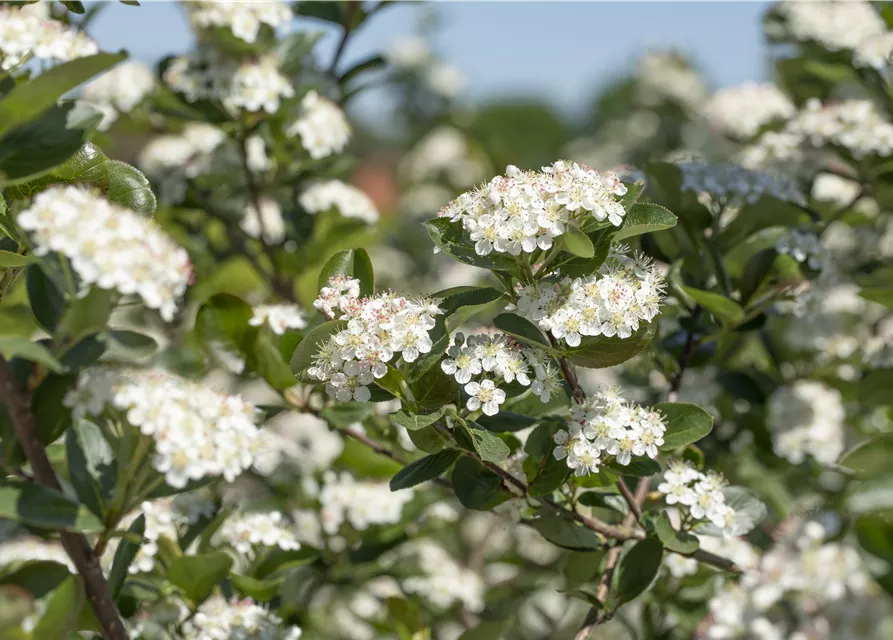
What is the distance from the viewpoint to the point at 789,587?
4.45ft

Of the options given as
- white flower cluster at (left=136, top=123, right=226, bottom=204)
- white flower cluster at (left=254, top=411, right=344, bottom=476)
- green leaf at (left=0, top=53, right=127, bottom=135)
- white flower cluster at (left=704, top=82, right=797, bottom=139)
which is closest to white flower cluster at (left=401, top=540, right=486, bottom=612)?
white flower cluster at (left=254, top=411, right=344, bottom=476)

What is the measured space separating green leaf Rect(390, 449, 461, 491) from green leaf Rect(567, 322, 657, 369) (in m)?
0.19

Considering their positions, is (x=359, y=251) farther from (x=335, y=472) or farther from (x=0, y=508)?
(x=335, y=472)

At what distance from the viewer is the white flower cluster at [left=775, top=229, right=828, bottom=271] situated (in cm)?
143

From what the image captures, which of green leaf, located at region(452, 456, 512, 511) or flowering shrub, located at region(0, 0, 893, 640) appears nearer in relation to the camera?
flowering shrub, located at region(0, 0, 893, 640)

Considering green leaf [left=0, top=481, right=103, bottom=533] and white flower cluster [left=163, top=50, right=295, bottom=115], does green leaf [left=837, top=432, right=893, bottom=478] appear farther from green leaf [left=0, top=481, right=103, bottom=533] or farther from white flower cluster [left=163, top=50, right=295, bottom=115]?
white flower cluster [left=163, top=50, right=295, bottom=115]

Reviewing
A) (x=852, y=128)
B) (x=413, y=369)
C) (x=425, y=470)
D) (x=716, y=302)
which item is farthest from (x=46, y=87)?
(x=852, y=128)

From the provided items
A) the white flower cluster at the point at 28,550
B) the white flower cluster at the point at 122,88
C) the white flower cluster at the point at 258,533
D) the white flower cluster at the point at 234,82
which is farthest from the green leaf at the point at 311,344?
the white flower cluster at the point at 122,88

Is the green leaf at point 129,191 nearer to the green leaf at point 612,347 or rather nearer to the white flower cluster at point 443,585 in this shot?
the green leaf at point 612,347

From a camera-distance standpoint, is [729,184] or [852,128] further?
[852,128]

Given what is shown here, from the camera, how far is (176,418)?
0.91m

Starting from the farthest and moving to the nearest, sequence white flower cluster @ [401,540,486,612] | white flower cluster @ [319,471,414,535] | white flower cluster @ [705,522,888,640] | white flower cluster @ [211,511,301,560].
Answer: white flower cluster @ [401,540,486,612] < white flower cluster @ [319,471,414,535] < white flower cluster @ [211,511,301,560] < white flower cluster @ [705,522,888,640]

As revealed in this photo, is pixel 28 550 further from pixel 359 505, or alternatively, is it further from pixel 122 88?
pixel 122 88

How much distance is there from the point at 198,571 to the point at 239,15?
1.11m
